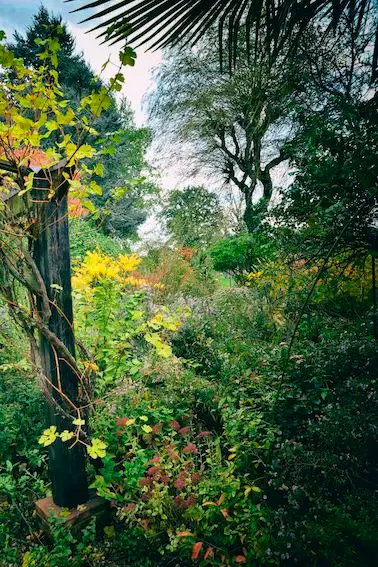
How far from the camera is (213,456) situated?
2344mm

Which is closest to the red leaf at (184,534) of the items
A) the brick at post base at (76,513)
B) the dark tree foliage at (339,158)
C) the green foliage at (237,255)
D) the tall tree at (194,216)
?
the brick at post base at (76,513)

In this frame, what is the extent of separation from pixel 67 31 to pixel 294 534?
22754mm

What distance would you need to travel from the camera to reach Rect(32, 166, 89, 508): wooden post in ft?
6.59

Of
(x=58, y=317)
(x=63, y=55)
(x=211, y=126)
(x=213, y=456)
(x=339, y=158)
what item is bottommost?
(x=213, y=456)

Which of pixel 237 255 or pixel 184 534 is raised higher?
pixel 237 255

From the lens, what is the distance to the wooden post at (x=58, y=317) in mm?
2008

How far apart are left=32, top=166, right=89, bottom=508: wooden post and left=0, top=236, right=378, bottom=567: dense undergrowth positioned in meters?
0.18

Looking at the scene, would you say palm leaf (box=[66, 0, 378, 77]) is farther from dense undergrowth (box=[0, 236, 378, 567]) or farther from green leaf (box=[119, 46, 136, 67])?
dense undergrowth (box=[0, 236, 378, 567])

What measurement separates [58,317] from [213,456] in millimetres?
1279

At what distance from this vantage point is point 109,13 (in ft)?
3.86

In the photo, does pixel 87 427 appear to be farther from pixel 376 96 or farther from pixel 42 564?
pixel 376 96

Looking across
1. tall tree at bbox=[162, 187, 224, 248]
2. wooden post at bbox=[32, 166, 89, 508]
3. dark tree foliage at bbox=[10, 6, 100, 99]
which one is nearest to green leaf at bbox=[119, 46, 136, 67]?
wooden post at bbox=[32, 166, 89, 508]

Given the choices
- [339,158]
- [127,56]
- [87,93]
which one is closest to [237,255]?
[339,158]

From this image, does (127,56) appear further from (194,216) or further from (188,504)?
(194,216)
